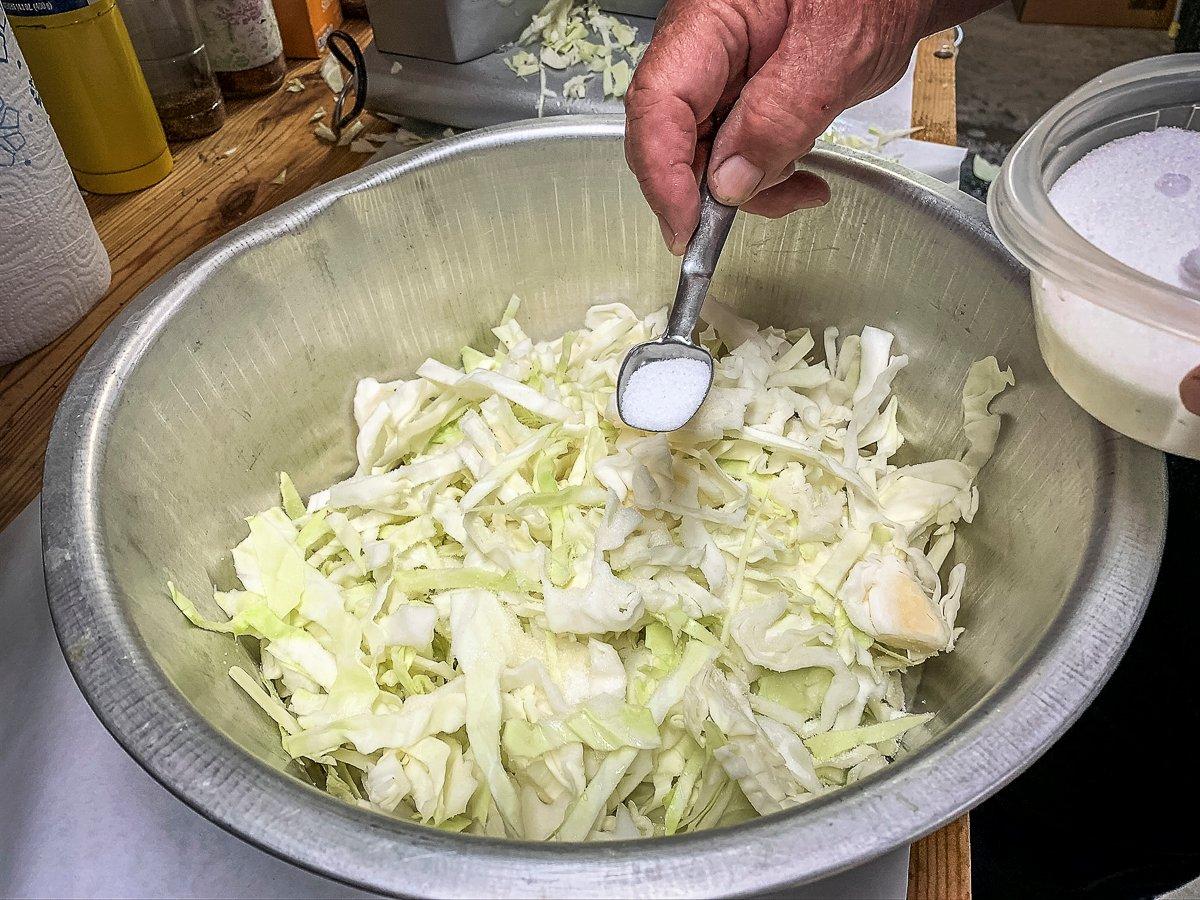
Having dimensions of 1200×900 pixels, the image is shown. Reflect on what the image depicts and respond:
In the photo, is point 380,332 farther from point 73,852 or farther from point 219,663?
point 73,852

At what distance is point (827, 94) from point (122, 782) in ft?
2.77

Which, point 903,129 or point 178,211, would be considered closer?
point 178,211

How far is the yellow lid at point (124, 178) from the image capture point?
1.19 metres

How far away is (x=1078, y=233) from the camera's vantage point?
0.61m

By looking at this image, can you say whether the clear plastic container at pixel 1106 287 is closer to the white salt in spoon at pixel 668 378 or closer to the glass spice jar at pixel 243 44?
the white salt in spoon at pixel 668 378

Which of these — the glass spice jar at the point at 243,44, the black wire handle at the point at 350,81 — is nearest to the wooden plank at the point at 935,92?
the black wire handle at the point at 350,81

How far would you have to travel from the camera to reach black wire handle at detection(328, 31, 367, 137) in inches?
49.6

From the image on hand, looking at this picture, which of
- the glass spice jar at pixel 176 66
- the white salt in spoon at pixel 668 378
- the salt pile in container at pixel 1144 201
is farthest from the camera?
the glass spice jar at pixel 176 66

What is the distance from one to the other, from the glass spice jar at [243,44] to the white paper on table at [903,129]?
0.91 metres

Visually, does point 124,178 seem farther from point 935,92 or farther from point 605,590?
point 935,92

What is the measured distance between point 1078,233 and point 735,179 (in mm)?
283

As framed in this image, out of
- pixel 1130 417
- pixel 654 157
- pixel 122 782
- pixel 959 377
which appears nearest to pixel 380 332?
pixel 654 157

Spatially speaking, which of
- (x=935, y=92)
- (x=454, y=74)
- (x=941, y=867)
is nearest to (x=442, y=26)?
(x=454, y=74)

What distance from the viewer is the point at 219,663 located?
28.4 inches
